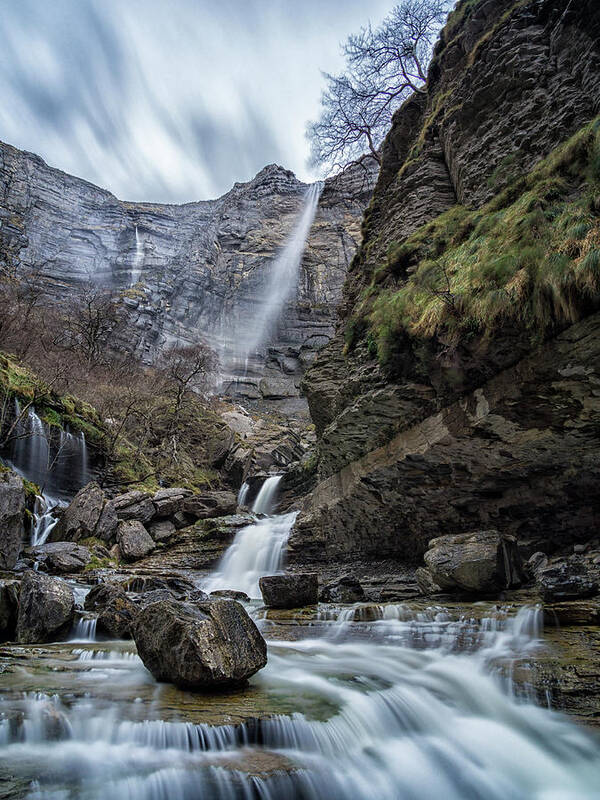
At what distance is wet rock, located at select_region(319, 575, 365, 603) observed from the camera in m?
8.58

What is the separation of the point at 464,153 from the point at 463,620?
11218 mm

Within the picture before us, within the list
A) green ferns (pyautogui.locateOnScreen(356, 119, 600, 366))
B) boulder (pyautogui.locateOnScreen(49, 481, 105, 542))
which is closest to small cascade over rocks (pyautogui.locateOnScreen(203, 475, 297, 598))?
boulder (pyautogui.locateOnScreen(49, 481, 105, 542))

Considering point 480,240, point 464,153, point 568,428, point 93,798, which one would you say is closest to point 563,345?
point 568,428

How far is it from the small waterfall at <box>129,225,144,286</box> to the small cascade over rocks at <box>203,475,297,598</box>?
44.3m

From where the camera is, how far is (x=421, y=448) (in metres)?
8.66

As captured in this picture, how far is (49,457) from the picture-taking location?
16.3 metres

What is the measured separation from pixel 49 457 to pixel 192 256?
143 ft

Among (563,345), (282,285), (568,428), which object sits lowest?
(568,428)

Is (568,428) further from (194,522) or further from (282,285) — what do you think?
(282,285)

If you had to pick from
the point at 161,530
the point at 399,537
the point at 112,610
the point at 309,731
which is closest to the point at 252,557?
the point at 161,530

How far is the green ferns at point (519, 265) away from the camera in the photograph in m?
5.70

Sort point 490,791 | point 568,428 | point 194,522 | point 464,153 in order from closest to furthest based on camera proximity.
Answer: point 490,791 → point 568,428 → point 464,153 → point 194,522

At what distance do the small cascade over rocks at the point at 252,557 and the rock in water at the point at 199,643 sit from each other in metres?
7.78

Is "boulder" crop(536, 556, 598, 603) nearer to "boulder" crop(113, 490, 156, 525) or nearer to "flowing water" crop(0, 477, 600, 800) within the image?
"flowing water" crop(0, 477, 600, 800)
